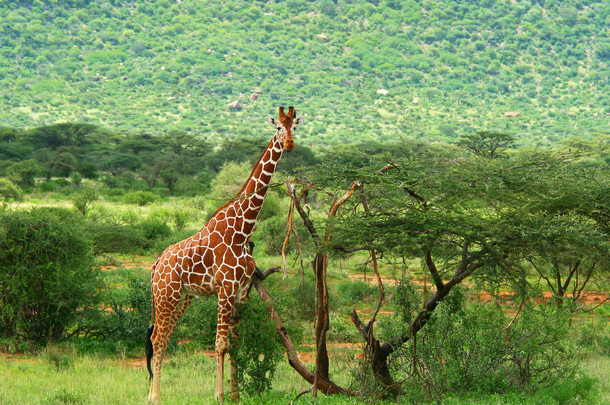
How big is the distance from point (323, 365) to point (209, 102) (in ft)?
290

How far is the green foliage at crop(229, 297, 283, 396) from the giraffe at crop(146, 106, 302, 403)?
116 millimetres

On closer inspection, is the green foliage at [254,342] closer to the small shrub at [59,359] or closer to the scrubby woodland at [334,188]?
the scrubby woodland at [334,188]

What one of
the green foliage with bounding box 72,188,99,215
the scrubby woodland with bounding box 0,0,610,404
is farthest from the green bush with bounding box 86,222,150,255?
the green foliage with bounding box 72,188,99,215

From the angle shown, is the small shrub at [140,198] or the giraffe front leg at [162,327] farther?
the small shrub at [140,198]

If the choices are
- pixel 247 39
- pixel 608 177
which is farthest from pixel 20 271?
pixel 247 39

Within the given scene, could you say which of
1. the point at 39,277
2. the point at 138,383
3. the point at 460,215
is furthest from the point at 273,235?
the point at 460,215

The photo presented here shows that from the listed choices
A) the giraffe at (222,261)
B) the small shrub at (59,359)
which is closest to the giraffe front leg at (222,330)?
the giraffe at (222,261)

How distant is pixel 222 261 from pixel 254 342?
0.98 metres

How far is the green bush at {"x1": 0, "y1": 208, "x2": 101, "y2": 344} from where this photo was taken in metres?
10.2

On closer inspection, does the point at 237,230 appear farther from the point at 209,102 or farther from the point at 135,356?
the point at 209,102

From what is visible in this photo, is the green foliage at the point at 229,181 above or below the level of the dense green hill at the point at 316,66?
below

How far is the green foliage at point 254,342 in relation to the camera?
23.9 feet

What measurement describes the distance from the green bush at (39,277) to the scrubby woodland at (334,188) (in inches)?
1.5

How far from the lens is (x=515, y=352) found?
26.6 ft
